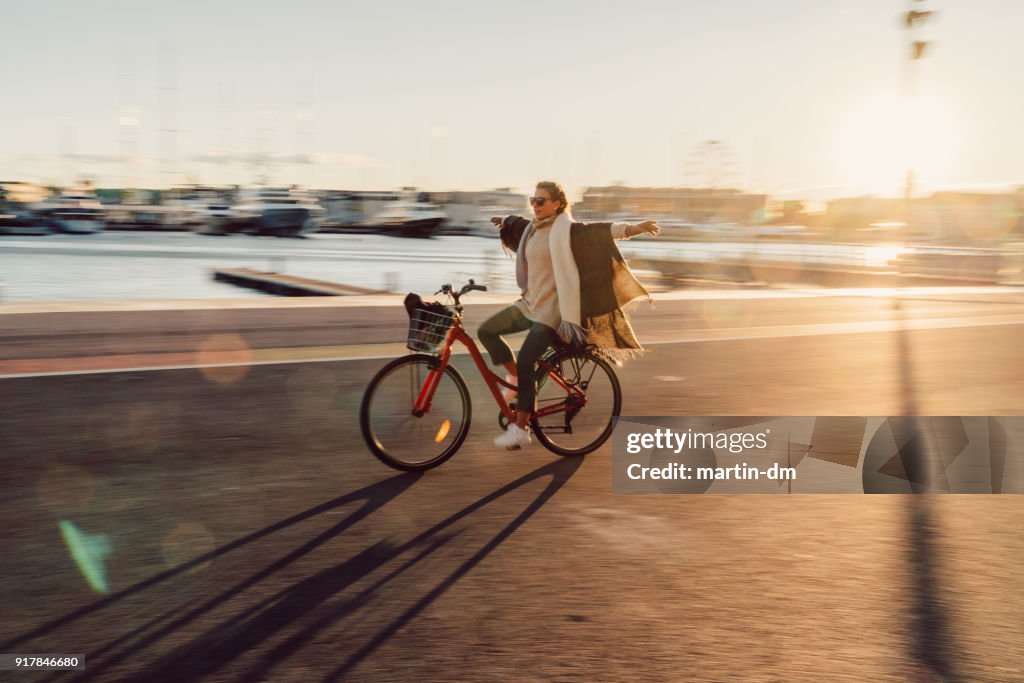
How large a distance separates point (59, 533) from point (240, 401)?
373 cm

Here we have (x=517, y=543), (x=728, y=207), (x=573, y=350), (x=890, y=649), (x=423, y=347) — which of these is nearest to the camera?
(x=890, y=649)

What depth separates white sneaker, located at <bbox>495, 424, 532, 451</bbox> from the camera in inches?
253

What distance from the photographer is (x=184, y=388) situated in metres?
9.09

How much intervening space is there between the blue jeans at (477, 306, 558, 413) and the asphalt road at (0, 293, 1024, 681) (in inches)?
18.4

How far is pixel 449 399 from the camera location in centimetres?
625

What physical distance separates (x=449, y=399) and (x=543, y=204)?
4.28 feet

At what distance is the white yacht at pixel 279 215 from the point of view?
88.0 m

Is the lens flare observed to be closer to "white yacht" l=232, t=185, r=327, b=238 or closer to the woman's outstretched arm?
the woman's outstretched arm

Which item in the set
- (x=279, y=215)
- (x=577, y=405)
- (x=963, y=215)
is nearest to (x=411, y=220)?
(x=279, y=215)

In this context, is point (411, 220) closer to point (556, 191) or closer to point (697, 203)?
point (697, 203)

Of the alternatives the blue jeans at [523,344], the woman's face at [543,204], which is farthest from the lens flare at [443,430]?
the woman's face at [543,204]

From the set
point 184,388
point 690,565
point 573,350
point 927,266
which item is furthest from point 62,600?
point 927,266

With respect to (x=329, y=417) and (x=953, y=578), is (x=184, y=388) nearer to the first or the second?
(x=329, y=417)

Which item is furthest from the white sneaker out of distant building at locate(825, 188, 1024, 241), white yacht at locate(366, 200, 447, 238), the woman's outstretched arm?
white yacht at locate(366, 200, 447, 238)
